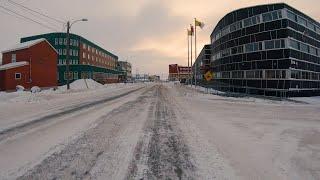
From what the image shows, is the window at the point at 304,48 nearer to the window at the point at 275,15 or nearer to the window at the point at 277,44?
the window at the point at 277,44

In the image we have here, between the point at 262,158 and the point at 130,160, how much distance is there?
308cm

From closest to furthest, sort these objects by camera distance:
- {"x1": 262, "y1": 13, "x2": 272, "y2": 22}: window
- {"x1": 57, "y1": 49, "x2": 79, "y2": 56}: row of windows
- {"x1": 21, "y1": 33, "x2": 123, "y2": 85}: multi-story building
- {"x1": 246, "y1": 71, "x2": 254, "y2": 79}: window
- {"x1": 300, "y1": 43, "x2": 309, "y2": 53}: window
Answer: {"x1": 262, "y1": 13, "x2": 272, "y2": 22}: window
{"x1": 300, "y1": 43, "x2": 309, "y2": 53}: window
{"x1": 246, "y1": 71, "x2": 254, "y2": 79}: window
{"x1": 21, "y1": 33, "x2": 123, "y2": 85}: multi-story building
{"x1": 57, "y1": 49, "x2": 79, "y2": 56}: row of windows

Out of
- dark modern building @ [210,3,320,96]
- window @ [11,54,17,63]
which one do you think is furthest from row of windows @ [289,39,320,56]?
window @ [11,54,17,63]

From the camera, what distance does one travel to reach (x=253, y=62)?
1596 inches

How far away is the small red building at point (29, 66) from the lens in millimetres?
43188

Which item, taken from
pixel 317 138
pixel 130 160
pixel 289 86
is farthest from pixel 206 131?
pixel 289 86

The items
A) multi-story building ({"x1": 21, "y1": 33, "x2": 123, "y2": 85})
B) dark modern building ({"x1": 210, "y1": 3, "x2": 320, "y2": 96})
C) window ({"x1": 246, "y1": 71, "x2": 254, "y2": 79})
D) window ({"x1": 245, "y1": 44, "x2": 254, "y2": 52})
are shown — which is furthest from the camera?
multi-story building ({"x1": 21, "y1": 33, "x2": 123, "y2": 85})

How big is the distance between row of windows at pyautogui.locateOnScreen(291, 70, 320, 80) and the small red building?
3516 cm

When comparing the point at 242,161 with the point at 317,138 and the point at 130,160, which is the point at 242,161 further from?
the point at 317,138

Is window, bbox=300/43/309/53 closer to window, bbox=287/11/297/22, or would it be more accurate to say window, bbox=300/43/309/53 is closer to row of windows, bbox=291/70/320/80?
row of windows, bbox=291/70/320/80

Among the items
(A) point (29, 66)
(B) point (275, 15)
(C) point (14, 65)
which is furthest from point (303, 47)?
(C) point (14, 65)

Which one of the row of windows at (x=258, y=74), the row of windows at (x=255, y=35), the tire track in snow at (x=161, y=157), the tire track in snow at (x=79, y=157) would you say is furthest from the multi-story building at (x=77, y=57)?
the tire track in snow at (x=161, y=157)

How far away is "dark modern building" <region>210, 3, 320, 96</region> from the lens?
3622 centimetres

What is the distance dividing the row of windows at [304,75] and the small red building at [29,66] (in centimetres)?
3516
